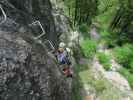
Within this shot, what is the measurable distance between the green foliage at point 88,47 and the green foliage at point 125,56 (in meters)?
3.80

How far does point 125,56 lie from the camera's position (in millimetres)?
31094

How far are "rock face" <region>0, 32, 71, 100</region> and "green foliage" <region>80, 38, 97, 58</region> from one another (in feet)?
54.9

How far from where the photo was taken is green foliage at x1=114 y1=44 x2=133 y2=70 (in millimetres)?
30808

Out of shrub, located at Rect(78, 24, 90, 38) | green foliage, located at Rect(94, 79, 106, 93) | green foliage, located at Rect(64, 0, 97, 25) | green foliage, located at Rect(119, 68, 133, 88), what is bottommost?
green foliage, located at Rect(119, 68, 133, 88)

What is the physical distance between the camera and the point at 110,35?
118 feet

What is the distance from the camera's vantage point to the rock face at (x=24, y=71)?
352 inches

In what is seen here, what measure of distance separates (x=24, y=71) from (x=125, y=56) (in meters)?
23.4

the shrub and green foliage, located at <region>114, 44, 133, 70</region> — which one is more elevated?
the shrub

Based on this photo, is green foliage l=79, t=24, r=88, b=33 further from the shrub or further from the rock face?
the rock face

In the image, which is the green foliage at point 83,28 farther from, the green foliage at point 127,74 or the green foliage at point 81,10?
the green foliage at point 127,74

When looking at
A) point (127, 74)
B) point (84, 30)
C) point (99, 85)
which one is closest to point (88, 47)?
point (127, 74)

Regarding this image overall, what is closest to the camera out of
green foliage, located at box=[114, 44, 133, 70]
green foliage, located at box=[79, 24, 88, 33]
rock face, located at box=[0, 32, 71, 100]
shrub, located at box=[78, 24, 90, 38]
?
rock face, located at box=[0, 32, 71, 100]

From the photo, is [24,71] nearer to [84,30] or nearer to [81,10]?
[84,30]

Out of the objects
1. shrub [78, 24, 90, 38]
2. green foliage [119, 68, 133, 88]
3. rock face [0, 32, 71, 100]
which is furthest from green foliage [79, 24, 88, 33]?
rock face [0, 32, 71, 100]
